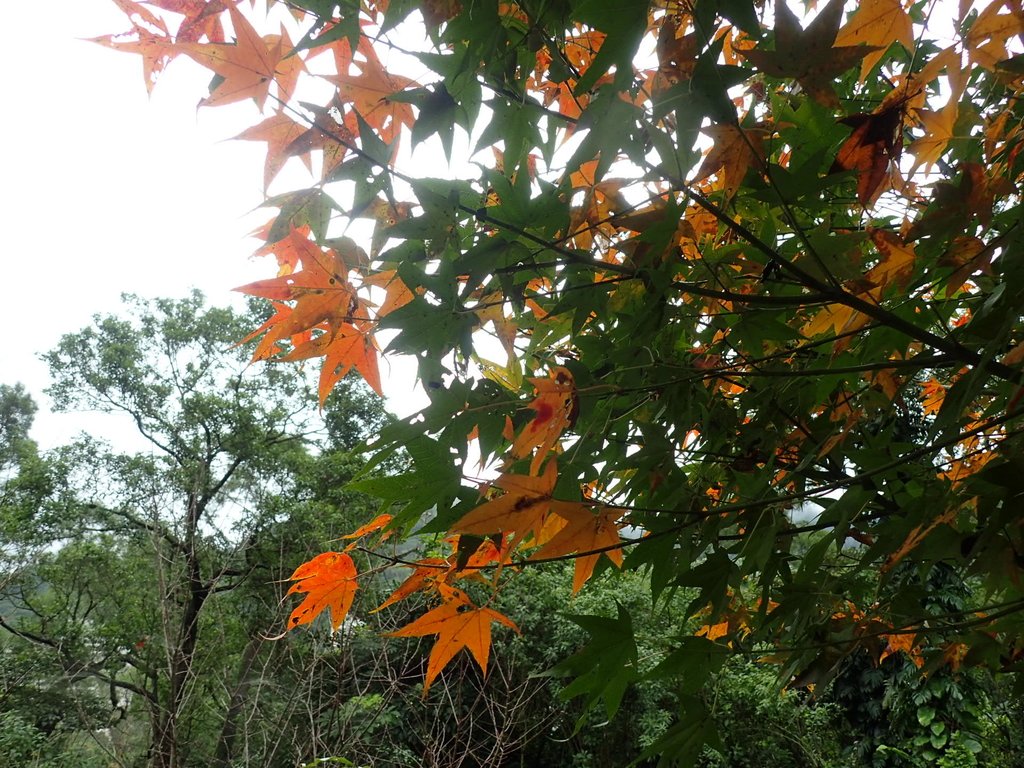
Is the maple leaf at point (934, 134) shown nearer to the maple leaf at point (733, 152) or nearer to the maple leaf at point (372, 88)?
the maple leaf at point (733, 152)

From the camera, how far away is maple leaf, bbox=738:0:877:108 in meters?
0.38

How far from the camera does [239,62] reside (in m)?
0.48

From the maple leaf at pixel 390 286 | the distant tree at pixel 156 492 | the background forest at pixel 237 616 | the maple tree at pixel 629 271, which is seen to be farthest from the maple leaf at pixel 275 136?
the distant tree at pixel 156 492

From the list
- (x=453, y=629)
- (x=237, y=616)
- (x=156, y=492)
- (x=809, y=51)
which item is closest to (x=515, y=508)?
(x=453, y=629)

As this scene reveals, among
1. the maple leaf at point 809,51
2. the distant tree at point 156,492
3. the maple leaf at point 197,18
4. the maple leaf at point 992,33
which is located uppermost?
the distant tree at point 156,492

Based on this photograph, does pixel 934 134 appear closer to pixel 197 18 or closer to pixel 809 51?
pixel 809 51

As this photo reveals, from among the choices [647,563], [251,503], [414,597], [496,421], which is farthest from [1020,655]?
[251,503]

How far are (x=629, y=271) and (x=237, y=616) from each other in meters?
6.92

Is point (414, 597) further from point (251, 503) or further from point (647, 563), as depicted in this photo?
point (251, 503)

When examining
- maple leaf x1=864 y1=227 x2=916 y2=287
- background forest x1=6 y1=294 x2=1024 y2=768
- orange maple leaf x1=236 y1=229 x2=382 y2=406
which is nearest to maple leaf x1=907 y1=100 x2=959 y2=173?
maple leaf x1=864 y1=227 x2=916 y2=287

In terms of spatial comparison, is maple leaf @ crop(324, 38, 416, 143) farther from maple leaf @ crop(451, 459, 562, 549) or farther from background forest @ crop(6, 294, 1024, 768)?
background forest @ crop(6, 294, 1024, 768)

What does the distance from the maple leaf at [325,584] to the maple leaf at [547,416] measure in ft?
0.99

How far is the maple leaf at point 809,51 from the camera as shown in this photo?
1.23 ft

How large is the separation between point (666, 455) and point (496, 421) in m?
0.15
